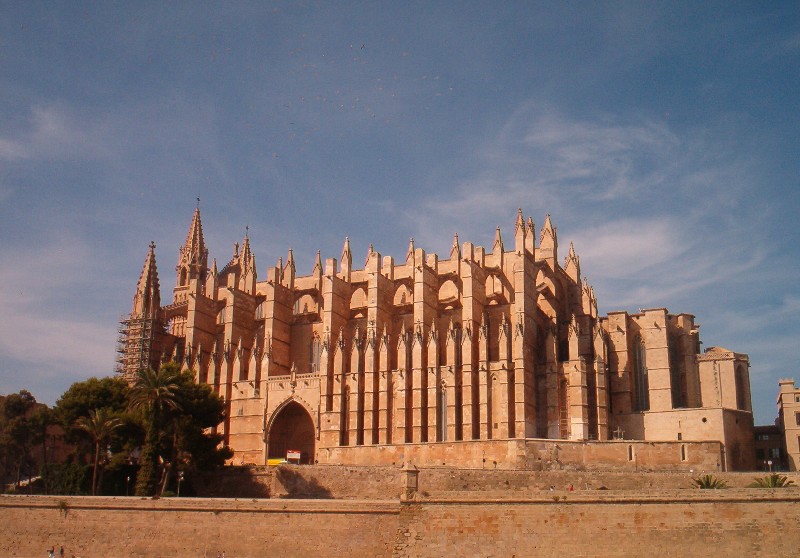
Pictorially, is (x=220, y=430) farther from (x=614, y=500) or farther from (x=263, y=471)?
(x=614, y=500)

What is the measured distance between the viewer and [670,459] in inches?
1436

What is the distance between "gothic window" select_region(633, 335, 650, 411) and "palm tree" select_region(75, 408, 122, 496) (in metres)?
24.6

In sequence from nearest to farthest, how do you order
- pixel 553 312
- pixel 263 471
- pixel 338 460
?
pixel 263 471
pixel 338 460
pixel 553 312

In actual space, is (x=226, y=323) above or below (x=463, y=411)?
above

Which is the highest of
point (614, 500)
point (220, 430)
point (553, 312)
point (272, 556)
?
point (553, 312)

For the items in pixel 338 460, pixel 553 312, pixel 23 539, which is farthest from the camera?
pixel 553 312

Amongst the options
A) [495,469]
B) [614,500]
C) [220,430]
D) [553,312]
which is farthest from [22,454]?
[614,500]

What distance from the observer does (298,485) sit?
38250mm

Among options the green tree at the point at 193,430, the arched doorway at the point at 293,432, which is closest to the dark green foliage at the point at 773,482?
the green tree at the point at 193,430

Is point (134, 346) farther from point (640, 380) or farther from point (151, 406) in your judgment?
point (640, 380)

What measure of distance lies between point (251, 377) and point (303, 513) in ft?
65.5

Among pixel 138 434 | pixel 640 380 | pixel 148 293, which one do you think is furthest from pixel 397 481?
pixel 148 293

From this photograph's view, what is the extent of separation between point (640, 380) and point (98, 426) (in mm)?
25722

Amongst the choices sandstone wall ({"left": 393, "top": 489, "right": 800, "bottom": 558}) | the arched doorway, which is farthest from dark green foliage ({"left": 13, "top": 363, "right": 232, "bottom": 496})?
sandstone wall ({"left": 393, "top": 489, "right": 800, "bottom": 558})
